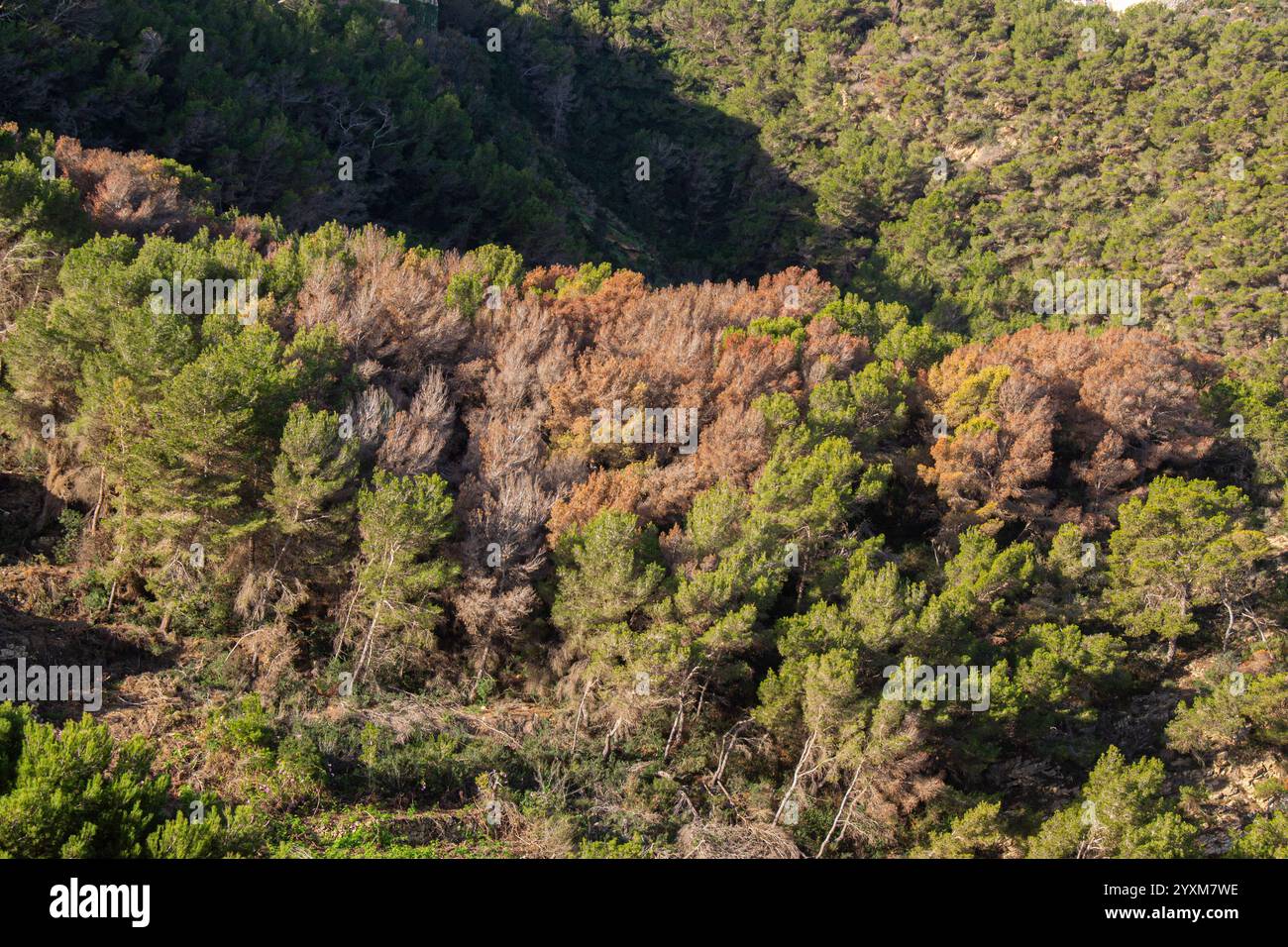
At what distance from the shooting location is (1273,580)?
26.1 meters

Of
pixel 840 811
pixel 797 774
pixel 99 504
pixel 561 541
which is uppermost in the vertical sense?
pixel 99 504

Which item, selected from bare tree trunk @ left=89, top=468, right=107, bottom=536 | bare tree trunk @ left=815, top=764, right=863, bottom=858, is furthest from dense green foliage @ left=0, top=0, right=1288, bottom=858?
bare tree trunk @ left=815, top=764, right=863, bottom=858

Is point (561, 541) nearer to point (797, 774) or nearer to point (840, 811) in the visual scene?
point (797, 774)

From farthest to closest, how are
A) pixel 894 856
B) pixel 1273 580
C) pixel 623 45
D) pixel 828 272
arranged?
1. pixel 623 45
2. pixel 828 272
3. pixel 1273 580
4. pixel 894 856

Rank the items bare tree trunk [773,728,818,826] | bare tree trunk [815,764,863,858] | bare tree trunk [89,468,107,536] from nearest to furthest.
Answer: bare tree trunk [815,764,863,858] < bare tree trunk [773,728,818,826] < bare tree trunk [89,468,107,536]

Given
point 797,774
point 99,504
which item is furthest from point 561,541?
point 99,504

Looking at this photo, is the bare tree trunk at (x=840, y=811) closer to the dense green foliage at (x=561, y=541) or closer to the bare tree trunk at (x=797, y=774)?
the dense green foliage at (x=561, y=541)

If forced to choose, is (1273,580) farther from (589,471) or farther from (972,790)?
(589,471)

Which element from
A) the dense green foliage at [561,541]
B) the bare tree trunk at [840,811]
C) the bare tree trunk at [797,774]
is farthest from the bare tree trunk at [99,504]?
the bare tree trunk at [840,811]

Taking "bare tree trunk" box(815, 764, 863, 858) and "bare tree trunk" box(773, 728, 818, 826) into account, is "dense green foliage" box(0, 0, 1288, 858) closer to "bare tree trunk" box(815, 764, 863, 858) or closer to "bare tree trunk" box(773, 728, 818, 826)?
"bare tree trunk" box(773, 728, 818, 826)

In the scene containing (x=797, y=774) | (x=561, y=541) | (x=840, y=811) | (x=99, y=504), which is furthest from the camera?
(x=561, y=541)
